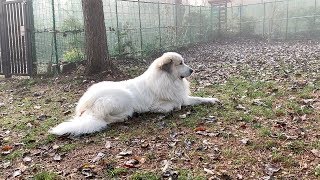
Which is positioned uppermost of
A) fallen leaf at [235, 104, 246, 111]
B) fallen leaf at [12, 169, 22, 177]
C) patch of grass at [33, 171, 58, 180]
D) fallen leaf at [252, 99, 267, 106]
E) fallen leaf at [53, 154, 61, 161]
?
fallen leaf at [252, 99, 267, 106]

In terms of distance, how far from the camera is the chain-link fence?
432 inches

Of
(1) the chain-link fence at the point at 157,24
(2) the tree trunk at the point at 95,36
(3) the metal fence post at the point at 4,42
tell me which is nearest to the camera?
(2) the tree trunk at the point at 95,36

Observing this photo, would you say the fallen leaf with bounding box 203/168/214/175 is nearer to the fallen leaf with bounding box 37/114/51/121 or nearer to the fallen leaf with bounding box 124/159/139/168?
the fallen leaf with bounding box 124/159/139/168

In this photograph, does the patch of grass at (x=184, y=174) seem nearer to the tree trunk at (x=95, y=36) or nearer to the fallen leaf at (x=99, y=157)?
the fallen leaf at (x=99, y=157)

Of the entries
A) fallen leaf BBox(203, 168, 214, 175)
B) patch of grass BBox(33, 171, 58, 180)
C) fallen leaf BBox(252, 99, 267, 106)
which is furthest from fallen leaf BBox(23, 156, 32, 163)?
fallen leaf BBox(252, 99, 267, 106)

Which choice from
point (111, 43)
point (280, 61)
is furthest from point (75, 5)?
point (280, 61)

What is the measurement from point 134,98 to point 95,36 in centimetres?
→ 404

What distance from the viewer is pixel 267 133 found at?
483cm

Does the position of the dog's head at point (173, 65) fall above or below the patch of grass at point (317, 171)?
above

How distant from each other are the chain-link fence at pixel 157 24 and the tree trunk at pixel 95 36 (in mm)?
1637

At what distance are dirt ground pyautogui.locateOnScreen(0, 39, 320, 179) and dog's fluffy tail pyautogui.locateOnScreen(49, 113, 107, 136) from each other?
0.11m

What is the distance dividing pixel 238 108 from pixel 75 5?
7772mm

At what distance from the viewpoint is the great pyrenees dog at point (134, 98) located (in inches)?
215

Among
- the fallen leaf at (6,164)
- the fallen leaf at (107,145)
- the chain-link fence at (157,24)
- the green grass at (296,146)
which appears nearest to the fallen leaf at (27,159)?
the fallen leaf at (6,164)
